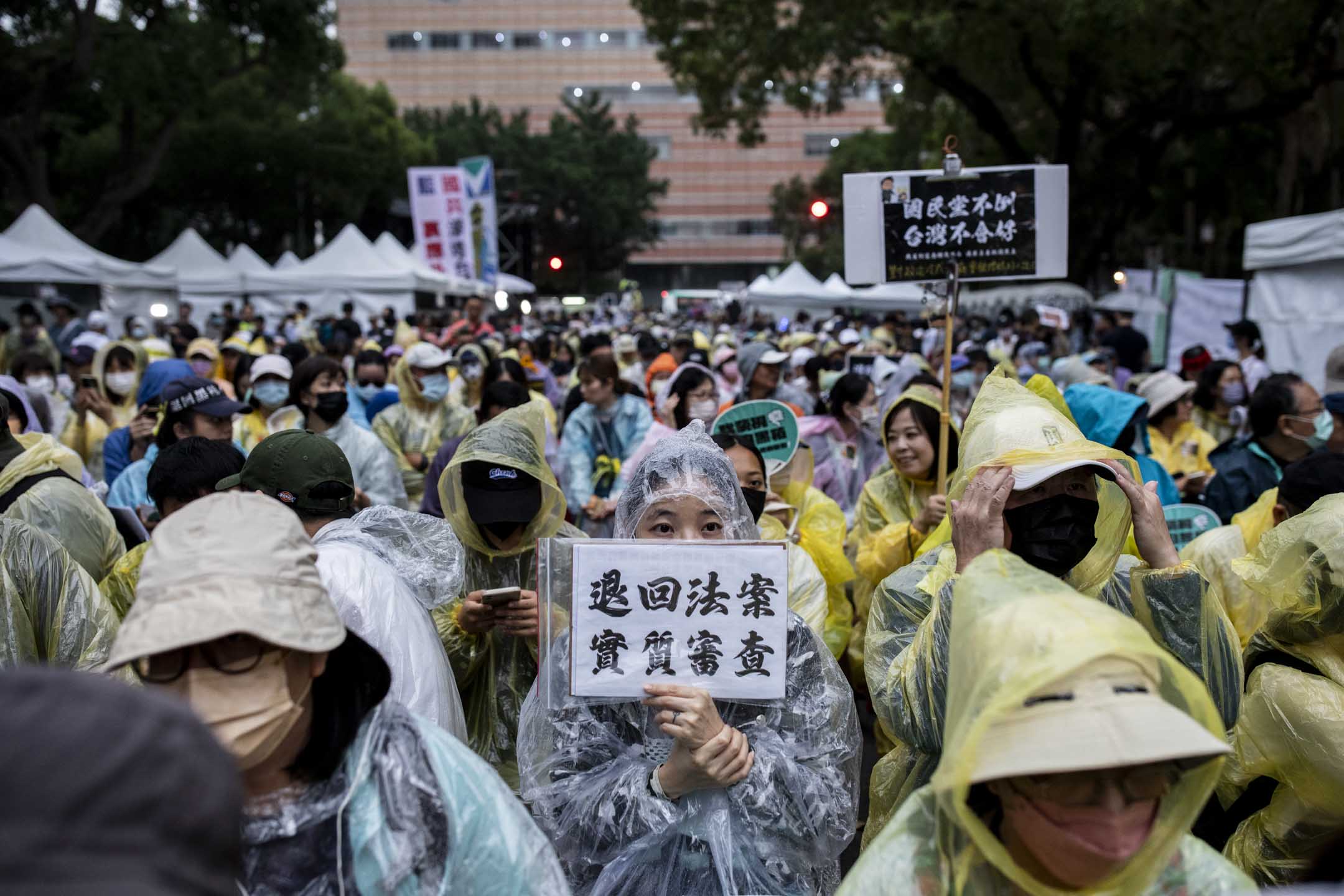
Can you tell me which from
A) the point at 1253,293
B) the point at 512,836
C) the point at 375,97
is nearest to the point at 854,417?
the point at 512,836

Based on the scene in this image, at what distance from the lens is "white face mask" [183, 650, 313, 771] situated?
5.53ft

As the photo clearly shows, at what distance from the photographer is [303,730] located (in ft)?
6.02

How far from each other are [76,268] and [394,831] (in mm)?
20878

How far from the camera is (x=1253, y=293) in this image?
1327 cm

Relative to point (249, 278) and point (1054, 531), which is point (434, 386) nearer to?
point (1054, 531)

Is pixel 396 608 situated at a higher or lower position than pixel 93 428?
higher

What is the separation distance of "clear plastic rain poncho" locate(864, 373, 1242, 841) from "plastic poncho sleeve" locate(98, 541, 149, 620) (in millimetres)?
2201

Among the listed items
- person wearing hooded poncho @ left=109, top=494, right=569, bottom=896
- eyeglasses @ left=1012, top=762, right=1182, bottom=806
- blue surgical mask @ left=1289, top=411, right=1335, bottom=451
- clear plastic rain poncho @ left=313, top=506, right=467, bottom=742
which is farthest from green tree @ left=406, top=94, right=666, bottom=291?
eyeglasses @ left=1012, top=762, right=1182, bottom=806

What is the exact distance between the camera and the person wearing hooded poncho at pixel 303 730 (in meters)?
1.66

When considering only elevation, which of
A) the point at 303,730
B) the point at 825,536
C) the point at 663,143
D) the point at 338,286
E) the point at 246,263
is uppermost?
the point at 663,143

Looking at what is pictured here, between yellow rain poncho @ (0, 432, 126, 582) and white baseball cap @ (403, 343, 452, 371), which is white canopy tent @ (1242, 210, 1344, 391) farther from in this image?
yellow rain poncho @ (0, 432, 126, 582)

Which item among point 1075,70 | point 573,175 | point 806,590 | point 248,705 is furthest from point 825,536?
point 573,175

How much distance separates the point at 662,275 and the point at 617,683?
91.4 metres

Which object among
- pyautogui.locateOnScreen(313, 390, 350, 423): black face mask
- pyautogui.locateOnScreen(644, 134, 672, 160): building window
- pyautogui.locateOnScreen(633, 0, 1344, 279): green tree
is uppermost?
pyautogui.locateOnScreen(644, 134, 672, 160): building window
